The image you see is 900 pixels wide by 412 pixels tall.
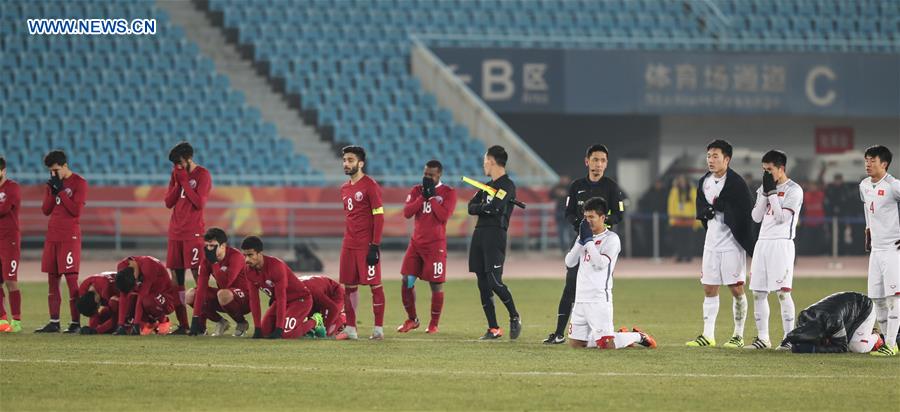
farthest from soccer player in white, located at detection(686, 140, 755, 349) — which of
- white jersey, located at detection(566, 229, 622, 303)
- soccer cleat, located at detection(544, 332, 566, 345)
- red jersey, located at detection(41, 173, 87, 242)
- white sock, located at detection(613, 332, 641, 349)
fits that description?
red jersey, located at detection(41, 173, 87, 242)

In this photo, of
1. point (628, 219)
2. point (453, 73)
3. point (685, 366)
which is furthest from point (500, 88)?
point (685, 366)

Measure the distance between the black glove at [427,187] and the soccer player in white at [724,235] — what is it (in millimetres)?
2909

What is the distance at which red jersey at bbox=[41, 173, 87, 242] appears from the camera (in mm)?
14180

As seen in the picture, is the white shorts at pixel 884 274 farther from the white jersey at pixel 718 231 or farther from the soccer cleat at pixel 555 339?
the soccer cleat at pixel 555 339

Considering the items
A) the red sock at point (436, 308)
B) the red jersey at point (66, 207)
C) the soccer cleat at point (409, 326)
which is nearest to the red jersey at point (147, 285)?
the red jersey at point (66, 207)

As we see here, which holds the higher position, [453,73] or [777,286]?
[453,73]

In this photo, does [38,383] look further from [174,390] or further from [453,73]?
[453,73]

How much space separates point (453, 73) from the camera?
31797mm

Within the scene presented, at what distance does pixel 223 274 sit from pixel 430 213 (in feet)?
7.63

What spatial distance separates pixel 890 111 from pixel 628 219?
26.6 ft

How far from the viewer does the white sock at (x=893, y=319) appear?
12570mm

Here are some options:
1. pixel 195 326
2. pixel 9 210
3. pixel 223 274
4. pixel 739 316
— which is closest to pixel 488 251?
pixel 739 316

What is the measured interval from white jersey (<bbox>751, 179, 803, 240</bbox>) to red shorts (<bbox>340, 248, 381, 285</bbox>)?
3800 millimetres

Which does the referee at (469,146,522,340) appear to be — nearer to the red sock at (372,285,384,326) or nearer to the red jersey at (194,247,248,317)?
the red sock at (372,285,384,326)
